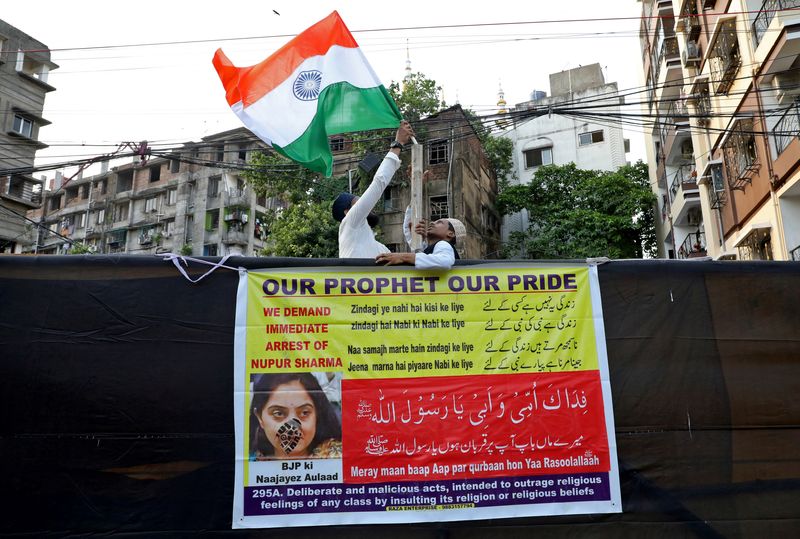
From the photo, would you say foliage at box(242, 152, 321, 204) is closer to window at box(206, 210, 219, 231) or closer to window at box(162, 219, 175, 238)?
window at box(206, 210, 219, 231)

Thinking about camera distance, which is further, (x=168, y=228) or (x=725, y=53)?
(x=168, y=228)

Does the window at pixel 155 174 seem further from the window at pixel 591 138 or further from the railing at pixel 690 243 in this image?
the railing at pixel 690 243

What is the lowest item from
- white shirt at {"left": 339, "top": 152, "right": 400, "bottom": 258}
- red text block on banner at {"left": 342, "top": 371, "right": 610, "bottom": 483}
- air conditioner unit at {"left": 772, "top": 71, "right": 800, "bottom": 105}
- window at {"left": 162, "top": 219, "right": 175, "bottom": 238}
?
red text block on banner at {"left": 342, "top": 371, "right": 610, "bottom": 483}

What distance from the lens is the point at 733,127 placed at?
15.7 m

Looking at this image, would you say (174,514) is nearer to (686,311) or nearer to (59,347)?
(59,347)

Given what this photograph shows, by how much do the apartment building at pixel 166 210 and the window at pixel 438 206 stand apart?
46.5 feet

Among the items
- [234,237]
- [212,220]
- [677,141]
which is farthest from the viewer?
[212,220]

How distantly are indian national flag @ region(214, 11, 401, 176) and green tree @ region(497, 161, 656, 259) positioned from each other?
21153mm

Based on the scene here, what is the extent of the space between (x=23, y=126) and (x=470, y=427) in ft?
108

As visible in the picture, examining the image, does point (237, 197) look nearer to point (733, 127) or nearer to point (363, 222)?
point (733, 127)

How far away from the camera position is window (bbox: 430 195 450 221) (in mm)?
25953

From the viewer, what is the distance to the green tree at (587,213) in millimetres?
25109

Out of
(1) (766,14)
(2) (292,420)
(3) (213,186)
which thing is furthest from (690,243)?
(3) (213,186)

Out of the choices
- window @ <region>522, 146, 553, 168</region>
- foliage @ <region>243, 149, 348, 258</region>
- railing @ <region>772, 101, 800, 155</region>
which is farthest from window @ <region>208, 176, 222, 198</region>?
railing @ <region>772, 101, 800, 155</region>
